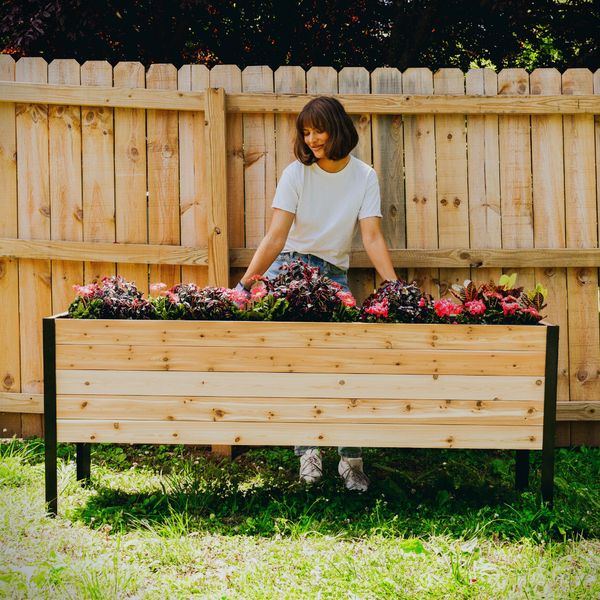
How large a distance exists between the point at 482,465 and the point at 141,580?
2030mm

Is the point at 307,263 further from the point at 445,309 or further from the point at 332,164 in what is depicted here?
the point at 445,309

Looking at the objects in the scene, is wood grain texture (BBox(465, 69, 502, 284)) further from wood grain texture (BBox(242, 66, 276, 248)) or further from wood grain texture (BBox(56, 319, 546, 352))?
wood grain texture (BBox(242, 66, 276, 248))

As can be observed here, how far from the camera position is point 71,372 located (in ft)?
7.54

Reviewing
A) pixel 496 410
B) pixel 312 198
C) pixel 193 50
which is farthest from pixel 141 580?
pixel 193 50

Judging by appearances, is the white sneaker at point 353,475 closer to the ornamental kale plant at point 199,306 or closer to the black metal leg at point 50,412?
the ornamental kale plant at point 199,306

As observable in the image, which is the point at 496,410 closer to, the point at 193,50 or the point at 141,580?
the point at 141,580

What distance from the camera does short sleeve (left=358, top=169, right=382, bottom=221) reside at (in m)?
2.78

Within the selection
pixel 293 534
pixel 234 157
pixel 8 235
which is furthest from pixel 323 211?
pixel 8 235

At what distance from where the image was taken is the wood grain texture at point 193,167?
10.3 ft

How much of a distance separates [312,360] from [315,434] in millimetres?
328

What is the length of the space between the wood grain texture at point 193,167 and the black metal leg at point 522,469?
209 centimetres

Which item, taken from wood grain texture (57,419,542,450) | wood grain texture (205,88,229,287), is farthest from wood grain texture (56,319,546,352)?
wood grain texture (205,88,229,287)

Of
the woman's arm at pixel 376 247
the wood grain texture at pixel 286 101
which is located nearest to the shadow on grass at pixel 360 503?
the woman's arm at pixel 376 247

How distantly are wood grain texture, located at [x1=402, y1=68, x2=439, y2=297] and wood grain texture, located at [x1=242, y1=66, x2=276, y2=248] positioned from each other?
2.71ft
